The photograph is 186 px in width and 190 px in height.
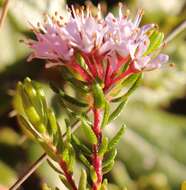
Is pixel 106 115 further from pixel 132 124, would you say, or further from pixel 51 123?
pixel 132 124

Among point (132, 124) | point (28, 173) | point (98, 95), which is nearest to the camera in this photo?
point (98, 95)

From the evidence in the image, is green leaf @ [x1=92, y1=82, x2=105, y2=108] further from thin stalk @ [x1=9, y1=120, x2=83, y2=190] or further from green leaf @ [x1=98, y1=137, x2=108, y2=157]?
thin stalk @ [x1=9, y1=120, x2=83, y2=190]

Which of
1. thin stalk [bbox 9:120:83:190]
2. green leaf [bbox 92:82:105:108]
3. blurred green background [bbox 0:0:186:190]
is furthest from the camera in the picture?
blurred green background [bbox 0:0:186:190]

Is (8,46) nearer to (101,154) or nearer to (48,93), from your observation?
(48,93)

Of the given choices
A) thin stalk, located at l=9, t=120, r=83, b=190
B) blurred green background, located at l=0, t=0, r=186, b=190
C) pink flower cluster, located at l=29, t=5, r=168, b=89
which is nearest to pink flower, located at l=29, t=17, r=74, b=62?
pink flower cluster, located at l=29, t=5, r=168, b=89

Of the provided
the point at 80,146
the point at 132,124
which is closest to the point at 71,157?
the point at 80,146

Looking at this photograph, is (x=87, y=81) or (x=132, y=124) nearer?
(x=87, y=81)

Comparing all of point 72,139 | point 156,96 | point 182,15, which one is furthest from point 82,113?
point 182,15

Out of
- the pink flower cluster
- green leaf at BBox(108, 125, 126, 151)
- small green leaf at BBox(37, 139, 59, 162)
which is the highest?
the pink flower cluster
